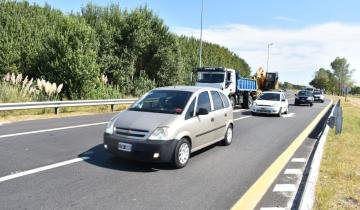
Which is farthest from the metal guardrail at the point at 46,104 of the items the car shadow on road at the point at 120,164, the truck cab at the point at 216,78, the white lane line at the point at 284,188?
the white lane line at the point at 284,188

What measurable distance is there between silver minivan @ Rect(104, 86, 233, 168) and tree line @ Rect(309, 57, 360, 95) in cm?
12774

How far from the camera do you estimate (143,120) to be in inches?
317

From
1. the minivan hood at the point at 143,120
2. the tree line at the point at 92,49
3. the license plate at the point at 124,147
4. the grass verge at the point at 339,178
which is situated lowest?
the grass verge at the point at 339,178

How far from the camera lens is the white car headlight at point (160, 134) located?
7.70 m

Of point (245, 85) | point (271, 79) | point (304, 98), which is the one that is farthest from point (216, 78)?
point (271, 79)

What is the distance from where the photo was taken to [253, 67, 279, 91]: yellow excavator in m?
40.7

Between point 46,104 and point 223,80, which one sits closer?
point 46,104

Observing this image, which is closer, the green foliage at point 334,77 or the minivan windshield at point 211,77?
the minivan windshield at point 211,77

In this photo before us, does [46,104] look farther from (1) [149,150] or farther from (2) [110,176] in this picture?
(2) [110,176]

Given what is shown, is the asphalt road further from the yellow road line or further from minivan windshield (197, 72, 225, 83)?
minivan windshield (197, 72, 225, 83)

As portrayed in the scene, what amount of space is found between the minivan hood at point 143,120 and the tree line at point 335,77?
129 metres

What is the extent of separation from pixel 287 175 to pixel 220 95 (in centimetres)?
350

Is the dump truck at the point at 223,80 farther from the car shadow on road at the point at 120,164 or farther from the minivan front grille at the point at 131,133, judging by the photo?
the minivan front grille at the point at 131,133

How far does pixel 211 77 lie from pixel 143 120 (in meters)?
Answer: 17.8
